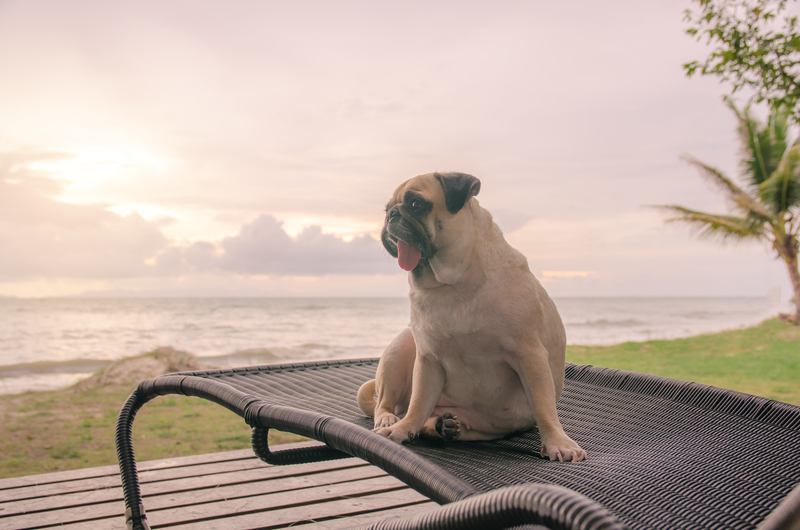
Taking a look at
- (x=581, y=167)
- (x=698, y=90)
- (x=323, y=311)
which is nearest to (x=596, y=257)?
(x=581, y=167)

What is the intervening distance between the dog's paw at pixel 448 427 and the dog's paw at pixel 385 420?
185 mm

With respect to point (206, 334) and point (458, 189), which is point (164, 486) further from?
point (206, 334)

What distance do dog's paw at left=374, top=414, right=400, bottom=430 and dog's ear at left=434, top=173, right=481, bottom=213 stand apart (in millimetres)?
760

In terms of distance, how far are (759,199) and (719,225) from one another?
0.99m

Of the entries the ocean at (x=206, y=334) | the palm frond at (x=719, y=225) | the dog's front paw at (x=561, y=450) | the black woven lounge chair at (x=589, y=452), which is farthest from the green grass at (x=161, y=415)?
the dog's front paw at (x=561, y=450)

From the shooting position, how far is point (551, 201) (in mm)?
17703

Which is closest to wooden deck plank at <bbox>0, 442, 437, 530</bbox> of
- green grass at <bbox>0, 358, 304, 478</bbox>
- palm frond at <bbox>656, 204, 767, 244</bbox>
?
green grass at <bbox>0, 358, 304, 478</bbox>

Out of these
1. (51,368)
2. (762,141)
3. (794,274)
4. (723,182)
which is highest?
(762,141)

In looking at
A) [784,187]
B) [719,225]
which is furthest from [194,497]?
[719,225]

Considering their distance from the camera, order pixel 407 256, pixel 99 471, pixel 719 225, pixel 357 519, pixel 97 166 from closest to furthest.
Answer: pixel 407 256 → pixel 357 519 → pixel 99 471 → pixel 719 225 → pixel 97 166

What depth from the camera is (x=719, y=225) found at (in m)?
11.9

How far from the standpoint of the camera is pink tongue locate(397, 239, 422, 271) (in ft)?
5.32

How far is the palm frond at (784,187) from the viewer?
33.2ft

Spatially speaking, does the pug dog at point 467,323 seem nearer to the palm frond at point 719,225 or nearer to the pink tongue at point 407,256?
the pink tongue at point 407,256
